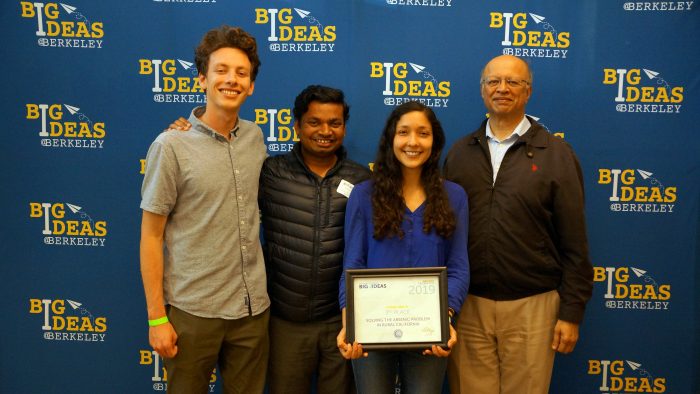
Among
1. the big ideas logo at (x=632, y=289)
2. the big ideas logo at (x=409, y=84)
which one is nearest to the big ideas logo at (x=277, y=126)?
the big ideas logo at (x=409, y=84)

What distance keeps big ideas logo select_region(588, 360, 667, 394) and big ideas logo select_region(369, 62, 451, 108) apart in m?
1.72

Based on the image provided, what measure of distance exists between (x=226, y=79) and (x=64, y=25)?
1.49 metres

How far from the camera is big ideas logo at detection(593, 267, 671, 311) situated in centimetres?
284

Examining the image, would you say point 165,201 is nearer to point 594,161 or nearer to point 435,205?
point 435,205

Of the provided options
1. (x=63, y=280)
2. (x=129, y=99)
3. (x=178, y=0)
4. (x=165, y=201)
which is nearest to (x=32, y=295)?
(x=63, y=280)

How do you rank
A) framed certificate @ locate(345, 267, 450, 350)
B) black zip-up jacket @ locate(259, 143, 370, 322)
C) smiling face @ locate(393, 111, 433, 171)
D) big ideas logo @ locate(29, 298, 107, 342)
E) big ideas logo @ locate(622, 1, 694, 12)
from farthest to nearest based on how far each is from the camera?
1. big ideas logo @ locate(29, 298, 107, 342)
2. big ideas logo @ locate(622, 1, 694, 12)
3. black zip-up jacket @ locate(259, 143, 370, 322)
4. smiling face @ locate(393, 111, 433, 171)
5. framed certificate @ locate(345, 267, 450, 350)

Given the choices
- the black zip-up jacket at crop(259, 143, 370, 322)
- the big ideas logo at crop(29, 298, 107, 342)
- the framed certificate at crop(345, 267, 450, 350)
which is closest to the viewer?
the framed certificate at crop(345, 267, 450, 350)

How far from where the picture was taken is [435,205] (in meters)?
1.92

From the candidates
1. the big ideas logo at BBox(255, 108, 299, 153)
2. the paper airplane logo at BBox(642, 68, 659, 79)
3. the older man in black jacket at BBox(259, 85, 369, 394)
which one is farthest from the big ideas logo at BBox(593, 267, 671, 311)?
the big ideas logo at BBox(255, 108, 299, 153)

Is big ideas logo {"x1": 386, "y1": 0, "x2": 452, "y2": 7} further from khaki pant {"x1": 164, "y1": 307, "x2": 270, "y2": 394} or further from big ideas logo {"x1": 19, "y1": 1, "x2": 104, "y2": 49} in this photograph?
khaki pant {"x1": 164, "y1": 307, "x2": 270, "y2": 394}

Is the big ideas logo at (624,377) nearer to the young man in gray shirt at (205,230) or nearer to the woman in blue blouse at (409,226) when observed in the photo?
the woman in blue blouse at (409,226)

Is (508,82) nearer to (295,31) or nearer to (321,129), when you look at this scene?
(321,129)

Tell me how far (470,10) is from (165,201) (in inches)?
74.0

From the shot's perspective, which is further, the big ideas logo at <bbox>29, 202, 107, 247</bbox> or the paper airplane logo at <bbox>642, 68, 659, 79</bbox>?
the big ideas logo at <bbox>29, 202, 107, 247</bbox>
